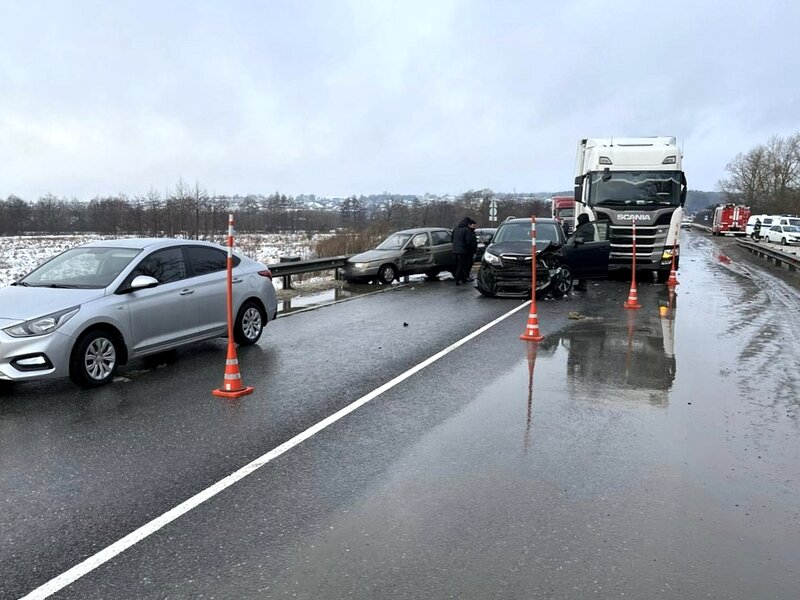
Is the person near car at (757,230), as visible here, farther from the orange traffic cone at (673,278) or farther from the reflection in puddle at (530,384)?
the reflection in puddle at (530,384)

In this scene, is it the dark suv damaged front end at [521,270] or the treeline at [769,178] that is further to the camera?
the treeline at [769,178]

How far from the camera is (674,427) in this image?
6.09 meters

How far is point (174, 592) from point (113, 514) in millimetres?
1137

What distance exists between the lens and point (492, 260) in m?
15.6

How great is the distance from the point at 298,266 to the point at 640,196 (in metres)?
9.77

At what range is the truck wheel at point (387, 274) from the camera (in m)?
19.4

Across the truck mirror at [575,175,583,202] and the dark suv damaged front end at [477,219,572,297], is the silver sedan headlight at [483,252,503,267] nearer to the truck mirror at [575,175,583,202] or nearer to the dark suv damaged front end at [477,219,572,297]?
the dark suv damaged front end at [477,219,572,297]

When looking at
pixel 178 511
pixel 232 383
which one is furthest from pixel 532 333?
pixel 178 511

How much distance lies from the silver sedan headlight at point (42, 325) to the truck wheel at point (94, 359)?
293 mm

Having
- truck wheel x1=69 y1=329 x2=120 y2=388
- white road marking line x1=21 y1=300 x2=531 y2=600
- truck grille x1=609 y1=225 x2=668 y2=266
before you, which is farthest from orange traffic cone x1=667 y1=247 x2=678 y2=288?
truck wheel x1=69 y1=329 x2=120 y2=388

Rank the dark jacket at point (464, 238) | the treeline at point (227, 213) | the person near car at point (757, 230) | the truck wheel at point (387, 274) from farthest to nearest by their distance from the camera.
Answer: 1. the person near car at point (757, 230)
2. the treeline at point (227, 213)
3. the truck wheel at point (387, 274)
4. the dark jacket at point (464, 238)

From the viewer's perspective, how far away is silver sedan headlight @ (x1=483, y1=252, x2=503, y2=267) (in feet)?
50.6

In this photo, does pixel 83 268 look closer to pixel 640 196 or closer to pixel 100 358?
pixel 100 358

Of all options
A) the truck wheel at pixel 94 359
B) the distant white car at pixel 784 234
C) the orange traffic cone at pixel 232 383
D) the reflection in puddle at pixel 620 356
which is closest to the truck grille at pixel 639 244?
the reflection in puddle at pixel 620 356
